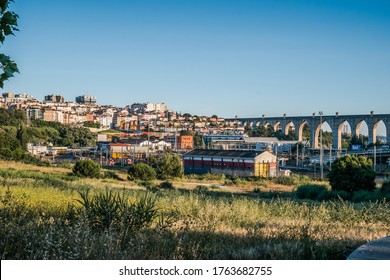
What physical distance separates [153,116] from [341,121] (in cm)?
6718

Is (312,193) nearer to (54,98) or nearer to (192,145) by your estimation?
(192,145)

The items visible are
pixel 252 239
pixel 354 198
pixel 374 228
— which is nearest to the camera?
pixel 252 239

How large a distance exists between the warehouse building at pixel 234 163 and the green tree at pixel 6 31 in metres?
29.8

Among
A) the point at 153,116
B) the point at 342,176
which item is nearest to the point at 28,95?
the point at 153,116

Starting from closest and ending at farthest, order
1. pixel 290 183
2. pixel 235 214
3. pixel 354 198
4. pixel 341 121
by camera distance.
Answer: pixel 235 214 → pixel 354 198 → pixel 290 183 → pixel 341 121

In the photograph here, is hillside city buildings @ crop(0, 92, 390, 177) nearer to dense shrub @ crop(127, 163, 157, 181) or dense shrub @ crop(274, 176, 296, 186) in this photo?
dense shrub @ crop(274, 176, 296, 186)

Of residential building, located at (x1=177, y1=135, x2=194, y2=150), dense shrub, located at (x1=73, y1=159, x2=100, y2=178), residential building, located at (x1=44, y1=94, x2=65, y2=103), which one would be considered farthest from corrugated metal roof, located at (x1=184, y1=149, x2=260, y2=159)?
residential building, located at (x1=44, y1=94, x2=65, y2=103)

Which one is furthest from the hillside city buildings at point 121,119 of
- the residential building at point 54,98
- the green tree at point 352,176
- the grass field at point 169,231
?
the grass field at point 169,231

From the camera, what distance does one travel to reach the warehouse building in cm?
3262

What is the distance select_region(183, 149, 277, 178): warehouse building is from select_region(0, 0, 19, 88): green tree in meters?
29.8

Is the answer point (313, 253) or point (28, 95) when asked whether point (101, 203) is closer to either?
point (313, 253)

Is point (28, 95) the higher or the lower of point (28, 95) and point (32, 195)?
the higher

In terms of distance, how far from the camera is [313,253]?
3322mm

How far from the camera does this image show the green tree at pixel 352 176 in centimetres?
1958
